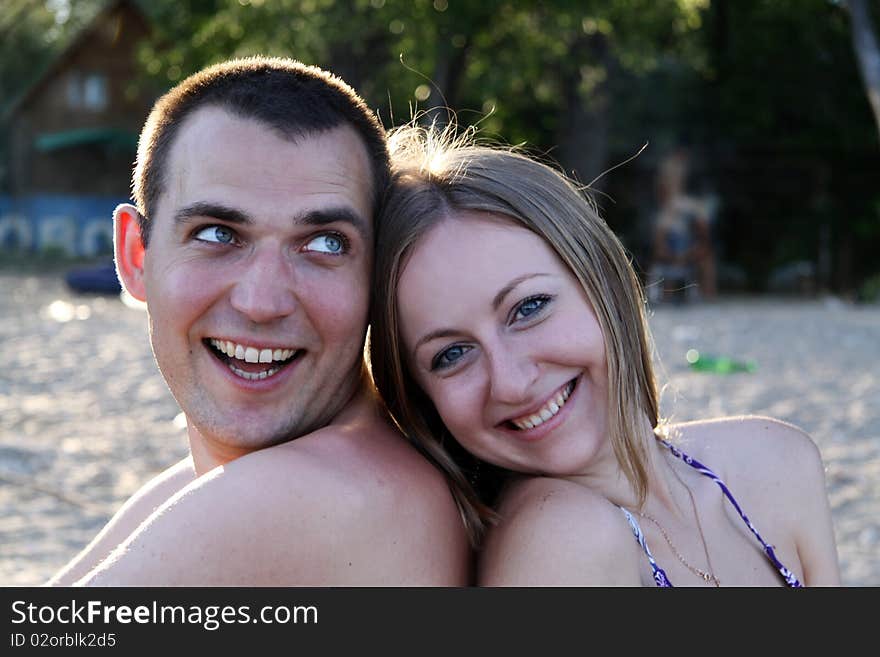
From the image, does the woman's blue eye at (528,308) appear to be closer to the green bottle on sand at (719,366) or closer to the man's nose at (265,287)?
the man's nose at (265,287)

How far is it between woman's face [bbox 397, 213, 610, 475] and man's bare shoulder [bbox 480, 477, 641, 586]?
215mm

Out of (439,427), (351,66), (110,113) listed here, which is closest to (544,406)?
(439,427)

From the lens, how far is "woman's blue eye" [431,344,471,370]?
2.30 metres

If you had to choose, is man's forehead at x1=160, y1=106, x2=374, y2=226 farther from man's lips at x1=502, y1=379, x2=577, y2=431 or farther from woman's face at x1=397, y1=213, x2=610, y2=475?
man's lips at x1=502, y1=379, x2=577, y2=431

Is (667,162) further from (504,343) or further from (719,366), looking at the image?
(504,343)

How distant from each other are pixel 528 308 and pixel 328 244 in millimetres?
435

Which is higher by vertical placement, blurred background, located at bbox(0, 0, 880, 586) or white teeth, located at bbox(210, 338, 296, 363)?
blurred background, located at bbox(0, 0, 880, 586)

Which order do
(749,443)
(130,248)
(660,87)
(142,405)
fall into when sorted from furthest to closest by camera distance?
(660,87)
(142,405)
(749,443)
(130,248)

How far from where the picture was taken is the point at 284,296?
2.22 meters

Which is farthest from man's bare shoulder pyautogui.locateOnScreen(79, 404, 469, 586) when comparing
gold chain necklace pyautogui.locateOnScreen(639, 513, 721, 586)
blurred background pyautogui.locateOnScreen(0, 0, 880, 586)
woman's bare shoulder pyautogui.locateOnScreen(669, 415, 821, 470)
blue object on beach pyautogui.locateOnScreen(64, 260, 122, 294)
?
blue object on beach pyautogui.locateOnScreen(64, 260, 122, 294)

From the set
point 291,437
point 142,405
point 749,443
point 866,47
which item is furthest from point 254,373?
point 866,47

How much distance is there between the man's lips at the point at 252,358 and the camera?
7.44 ft

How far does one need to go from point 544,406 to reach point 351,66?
51.7 ft
